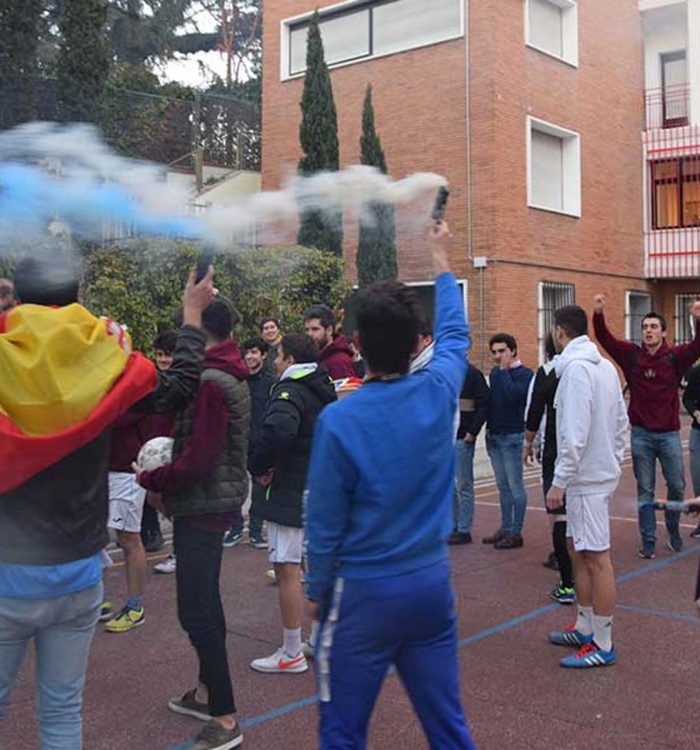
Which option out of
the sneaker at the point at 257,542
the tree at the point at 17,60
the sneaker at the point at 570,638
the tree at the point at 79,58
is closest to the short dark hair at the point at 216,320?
the sneaker at the point at 570,638

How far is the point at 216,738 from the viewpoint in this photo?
3.87m

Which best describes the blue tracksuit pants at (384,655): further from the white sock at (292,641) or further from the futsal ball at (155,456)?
the white sock at (292,641)

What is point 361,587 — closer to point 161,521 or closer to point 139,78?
point 161,521

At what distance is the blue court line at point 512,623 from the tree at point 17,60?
412 inches

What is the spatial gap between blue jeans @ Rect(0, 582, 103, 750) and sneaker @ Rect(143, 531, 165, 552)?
4.96 metres

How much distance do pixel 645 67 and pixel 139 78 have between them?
13288 mm

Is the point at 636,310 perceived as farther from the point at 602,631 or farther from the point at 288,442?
the point at 288,442

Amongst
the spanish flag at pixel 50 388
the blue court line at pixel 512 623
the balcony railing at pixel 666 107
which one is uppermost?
the balcony railing at pixel 666 107

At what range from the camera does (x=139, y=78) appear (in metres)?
23.5

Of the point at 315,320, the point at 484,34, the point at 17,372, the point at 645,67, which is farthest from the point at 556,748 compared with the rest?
the point at 645,67

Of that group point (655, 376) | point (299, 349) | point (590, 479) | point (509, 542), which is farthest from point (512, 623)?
point (655, 376)

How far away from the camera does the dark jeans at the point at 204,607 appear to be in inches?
154

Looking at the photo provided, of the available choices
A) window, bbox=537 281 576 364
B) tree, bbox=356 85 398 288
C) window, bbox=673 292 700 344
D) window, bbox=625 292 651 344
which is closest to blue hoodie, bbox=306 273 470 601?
tree, bbox=356 85 398 288

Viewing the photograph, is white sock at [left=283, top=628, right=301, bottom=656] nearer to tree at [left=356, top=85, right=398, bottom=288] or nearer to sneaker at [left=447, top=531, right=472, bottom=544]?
sneaker at [left=447, top=531, right=472, bottom=544]
